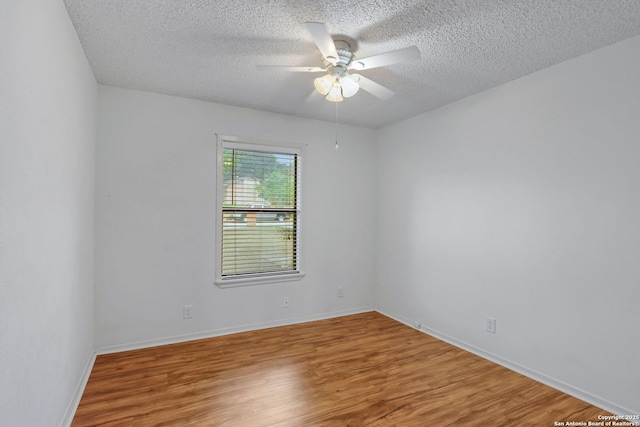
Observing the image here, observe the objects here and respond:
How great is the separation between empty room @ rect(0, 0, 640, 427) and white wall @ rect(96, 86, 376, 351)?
0.02m

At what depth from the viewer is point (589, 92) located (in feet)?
7.63

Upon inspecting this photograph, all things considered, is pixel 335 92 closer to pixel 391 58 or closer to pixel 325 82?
pixel 325 82

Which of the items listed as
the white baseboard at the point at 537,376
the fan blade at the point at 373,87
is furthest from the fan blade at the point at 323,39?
the white baseboard at the point at 537,376

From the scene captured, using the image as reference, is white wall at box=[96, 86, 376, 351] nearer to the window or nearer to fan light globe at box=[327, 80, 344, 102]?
the window

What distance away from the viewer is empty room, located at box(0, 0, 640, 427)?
1807 mm

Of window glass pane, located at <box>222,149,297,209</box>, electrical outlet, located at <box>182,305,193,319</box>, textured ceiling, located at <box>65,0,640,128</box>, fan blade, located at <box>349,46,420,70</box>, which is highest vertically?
textured ceiling, located at <box>65,0,640,128</box>

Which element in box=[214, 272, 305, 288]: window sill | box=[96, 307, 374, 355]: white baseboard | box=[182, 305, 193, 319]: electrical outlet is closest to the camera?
box=[96, 307, 374, 355]: white baseboard

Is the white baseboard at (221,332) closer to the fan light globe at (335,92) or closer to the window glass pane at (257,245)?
the window glass pane at (257,245)

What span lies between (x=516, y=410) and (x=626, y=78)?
2.36 metres

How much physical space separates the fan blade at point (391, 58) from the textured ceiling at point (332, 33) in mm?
198

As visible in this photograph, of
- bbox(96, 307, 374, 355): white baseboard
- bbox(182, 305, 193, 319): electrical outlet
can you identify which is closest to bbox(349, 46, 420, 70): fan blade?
bbox(182, 305, 193, 319): electrical outlet

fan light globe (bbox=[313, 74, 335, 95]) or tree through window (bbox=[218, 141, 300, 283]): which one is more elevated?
fan light globe (bbox=[313, 74, 335, 95])

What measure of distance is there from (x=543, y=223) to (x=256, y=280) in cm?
284

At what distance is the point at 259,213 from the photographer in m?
3.75
